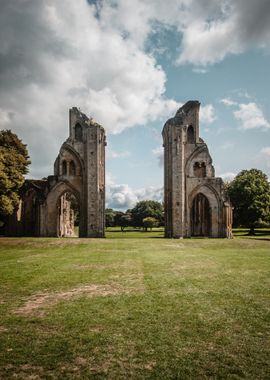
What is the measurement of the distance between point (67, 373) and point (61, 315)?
Result: 2.42m

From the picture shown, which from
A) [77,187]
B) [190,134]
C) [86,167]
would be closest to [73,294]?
[86,167]

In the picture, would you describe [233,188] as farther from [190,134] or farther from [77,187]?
[77,187]

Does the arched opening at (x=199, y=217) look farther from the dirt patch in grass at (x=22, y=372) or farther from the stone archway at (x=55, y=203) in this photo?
the dirt patch in grass at (x=22, y=372)

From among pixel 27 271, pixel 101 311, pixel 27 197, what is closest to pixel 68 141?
pixel 27 197

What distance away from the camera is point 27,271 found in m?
11.5

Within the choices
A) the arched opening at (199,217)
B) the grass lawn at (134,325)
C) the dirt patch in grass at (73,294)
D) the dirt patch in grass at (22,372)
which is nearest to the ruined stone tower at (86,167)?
the arched opening at (199,217)

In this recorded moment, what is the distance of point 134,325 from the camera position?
19.3 ft

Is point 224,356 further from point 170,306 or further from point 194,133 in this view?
point 194,133

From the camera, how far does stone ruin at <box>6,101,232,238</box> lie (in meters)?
33.2

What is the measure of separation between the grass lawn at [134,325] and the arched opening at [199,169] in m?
24.7

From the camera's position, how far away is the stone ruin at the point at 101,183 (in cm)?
3322

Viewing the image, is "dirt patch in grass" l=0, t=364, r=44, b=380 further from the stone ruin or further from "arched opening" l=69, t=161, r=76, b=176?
"arched opening" l=69, t=161, r=76, b=176

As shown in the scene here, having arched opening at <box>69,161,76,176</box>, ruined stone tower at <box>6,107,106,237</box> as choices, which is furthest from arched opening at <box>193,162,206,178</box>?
arched opening at <box>69,161,76,176</box>

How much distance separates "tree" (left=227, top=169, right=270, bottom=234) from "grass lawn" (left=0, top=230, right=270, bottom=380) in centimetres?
3194
